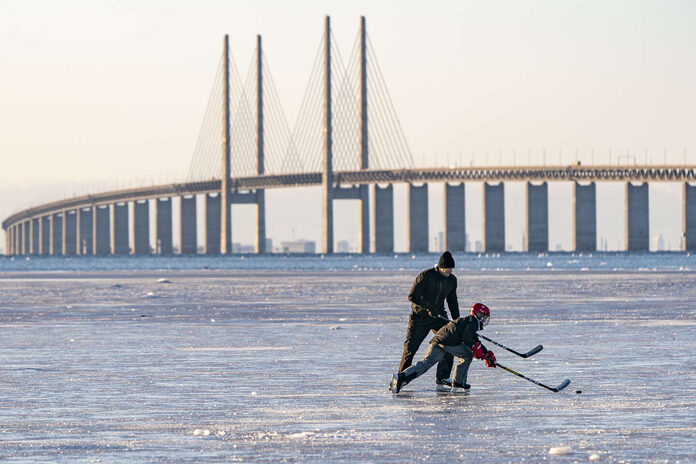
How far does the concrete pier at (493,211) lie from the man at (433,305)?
13976 cm

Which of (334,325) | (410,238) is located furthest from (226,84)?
(334,325)

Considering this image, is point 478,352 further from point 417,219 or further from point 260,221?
point 417,219

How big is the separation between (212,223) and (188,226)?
1025cm

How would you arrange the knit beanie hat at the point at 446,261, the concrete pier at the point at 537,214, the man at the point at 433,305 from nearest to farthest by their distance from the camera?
the knit beanie hat at the point at 446,261 → the man at the point at 433,305 → the concrete pier at the point at 537,214

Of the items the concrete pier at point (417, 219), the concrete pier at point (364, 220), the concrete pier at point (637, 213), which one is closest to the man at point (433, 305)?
the concrete pier at point (364, 220)

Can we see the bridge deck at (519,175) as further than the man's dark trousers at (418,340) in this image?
Yes

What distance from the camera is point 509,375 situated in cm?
1464

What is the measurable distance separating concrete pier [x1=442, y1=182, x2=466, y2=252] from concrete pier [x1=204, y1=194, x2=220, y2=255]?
85.2 ft

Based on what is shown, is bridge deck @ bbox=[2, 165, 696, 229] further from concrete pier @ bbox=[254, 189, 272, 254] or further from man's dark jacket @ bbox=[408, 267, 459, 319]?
man's dark jacket @ bbox=[408, 267, 459, 319]

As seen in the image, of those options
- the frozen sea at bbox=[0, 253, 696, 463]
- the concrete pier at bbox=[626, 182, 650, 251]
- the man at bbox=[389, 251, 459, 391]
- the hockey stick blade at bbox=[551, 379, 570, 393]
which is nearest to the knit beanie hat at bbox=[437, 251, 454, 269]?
the man at bbox=[389, 251, 459, 391]

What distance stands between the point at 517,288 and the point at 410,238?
4500 inches

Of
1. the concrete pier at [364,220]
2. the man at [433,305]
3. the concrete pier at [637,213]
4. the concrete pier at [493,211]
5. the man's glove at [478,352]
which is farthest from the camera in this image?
the concrete pier at [493,211]

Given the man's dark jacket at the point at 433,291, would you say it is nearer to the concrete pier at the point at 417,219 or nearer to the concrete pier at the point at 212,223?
the concrete pier at the point at 417,219

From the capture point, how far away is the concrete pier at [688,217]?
146 metres
